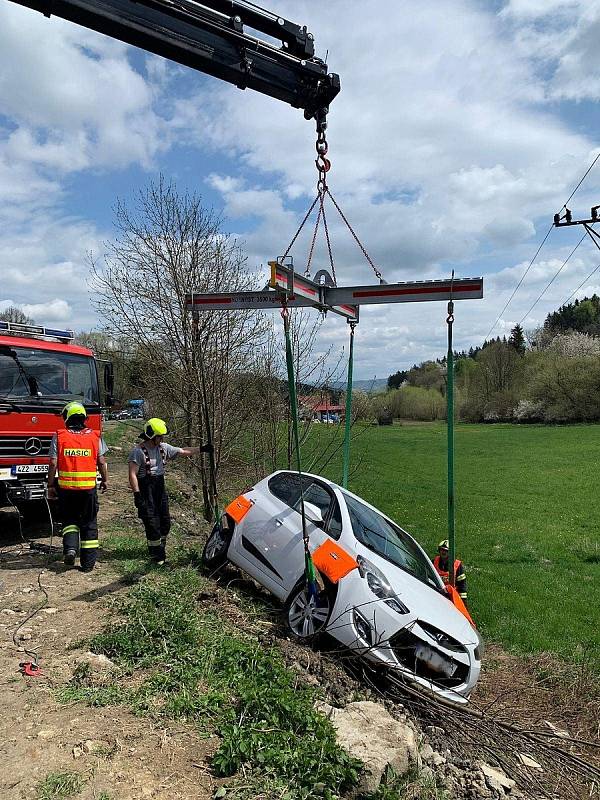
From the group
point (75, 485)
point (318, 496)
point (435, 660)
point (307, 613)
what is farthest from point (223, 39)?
point (435, 660)

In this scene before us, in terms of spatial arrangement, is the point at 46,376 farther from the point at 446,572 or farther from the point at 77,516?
the point at 446,572

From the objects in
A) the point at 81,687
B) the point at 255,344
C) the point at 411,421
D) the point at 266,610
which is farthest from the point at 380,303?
the point at 411,421

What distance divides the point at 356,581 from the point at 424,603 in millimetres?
707

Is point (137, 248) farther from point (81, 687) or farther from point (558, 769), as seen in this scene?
point (558, 769)

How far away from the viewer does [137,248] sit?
12148 mm

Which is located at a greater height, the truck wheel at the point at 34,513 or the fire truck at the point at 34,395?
the fire truck at the point at 34,395

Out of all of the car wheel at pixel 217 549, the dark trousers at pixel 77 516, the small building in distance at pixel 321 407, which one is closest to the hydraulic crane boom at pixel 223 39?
the car wheel at pixel 217 549

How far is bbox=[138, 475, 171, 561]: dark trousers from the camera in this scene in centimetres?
754

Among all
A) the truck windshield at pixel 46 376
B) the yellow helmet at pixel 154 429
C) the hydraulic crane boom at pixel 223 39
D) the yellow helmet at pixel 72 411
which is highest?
the hydraulic crane boom at pixel 223 39

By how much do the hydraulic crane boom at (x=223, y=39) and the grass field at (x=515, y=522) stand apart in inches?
297

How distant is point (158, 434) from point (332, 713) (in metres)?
4.15

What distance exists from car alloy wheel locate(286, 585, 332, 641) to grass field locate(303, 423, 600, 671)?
4466 mm

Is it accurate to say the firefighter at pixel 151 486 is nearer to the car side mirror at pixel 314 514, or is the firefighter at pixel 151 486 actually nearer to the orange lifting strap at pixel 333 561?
the car side mirror at pixel 314 514

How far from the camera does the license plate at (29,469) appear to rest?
8602 millimetres
